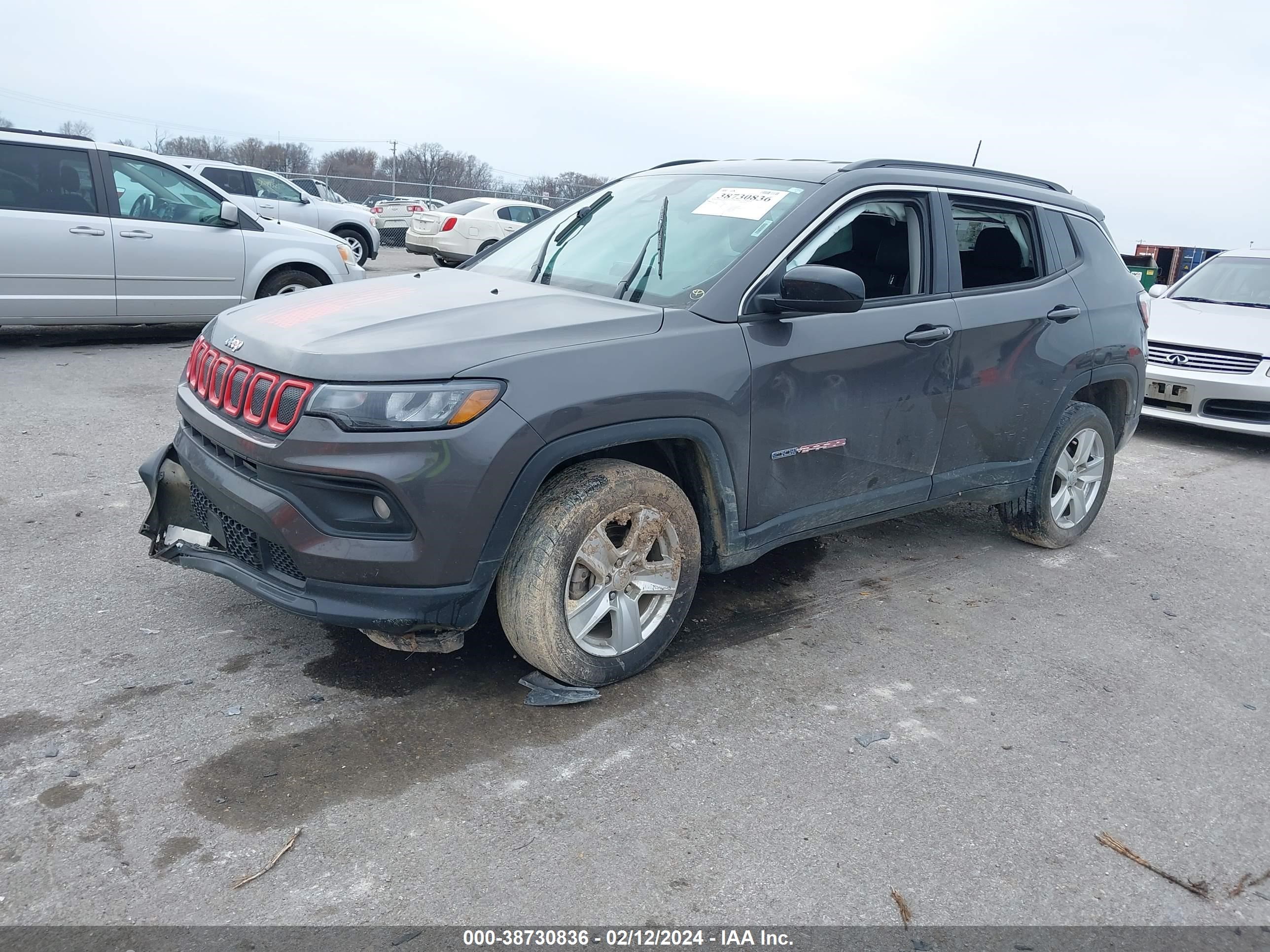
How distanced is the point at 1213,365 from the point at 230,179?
48.0 feet

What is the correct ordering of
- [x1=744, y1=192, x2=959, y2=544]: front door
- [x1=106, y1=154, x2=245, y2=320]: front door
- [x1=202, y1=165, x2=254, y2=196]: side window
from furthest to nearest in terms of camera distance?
1. [x1=202, y1=165, x2=254, y2=196]: side window
2. [x1=106, y1=154, x2=245, y2=320]: front door
3. [x1=744, y1=192, x2=959, y2=544]: front door

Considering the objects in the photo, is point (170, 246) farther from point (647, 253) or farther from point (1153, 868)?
point (1153, 868)

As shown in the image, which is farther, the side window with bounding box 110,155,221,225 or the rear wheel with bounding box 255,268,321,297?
the rear wheel with bounding box 255,268,321,297

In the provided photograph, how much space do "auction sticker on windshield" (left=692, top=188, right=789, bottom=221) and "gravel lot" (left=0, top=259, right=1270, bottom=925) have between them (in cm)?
161

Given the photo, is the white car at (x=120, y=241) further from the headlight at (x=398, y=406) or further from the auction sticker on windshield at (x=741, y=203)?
the headlight at (x=398, y=406)

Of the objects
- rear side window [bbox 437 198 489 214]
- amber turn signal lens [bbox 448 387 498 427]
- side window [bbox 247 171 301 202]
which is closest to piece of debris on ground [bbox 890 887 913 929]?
amber turn signal lens [bbox 448 387 498 427]

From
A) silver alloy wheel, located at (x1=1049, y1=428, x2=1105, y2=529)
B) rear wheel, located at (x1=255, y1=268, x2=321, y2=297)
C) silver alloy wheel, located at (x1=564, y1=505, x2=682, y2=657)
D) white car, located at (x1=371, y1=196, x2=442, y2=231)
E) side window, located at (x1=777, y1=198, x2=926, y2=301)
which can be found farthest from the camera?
white car, located at (x1=371, y1=196, x2=442, y2=231)

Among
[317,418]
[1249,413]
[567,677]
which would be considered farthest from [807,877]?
[1249,413]

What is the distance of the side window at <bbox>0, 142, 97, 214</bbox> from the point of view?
8.06 meters

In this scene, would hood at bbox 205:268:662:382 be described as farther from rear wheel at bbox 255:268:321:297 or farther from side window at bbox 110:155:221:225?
rear wheel at bbox 255:268:321:297

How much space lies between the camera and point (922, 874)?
2.61m

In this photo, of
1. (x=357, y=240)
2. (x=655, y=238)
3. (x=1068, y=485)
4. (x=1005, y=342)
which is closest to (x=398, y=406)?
(x=655, y=238)

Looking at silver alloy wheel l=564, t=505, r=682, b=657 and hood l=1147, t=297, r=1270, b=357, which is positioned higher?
hood l=1147, t=297, r=1270, b=357

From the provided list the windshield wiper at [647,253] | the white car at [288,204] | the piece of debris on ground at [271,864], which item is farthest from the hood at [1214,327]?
the white car at [288,204]
